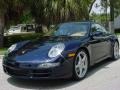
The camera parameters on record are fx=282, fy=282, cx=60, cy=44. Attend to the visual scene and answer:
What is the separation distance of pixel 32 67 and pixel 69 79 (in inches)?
43.1

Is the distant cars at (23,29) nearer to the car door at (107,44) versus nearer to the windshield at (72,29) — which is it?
the car door at (107,44)

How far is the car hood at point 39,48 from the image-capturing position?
19.6 feet

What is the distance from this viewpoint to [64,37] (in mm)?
7008

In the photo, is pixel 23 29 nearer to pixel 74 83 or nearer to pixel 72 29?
pixel 72 29

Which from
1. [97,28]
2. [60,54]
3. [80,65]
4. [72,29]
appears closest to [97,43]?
[97,28]

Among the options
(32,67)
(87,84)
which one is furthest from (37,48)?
(87,84)

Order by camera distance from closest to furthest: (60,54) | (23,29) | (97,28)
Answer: (60,54)
(97,28)
(23,29)

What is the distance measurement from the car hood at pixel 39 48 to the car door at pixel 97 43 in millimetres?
519

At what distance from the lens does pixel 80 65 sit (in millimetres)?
6508

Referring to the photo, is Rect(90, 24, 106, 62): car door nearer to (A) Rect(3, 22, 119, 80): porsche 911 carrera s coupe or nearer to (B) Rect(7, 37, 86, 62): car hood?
(A) Rect(3, 22, 119, 80): porsche 911 carrera s coupe

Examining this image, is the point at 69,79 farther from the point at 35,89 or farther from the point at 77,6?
the point at 77,6

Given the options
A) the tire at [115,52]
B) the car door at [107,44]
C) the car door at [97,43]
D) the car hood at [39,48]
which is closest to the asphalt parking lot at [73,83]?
the car door at [97,43]

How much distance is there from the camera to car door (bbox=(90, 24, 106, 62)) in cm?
719

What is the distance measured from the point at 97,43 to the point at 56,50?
1717 millimetres
